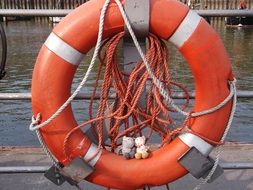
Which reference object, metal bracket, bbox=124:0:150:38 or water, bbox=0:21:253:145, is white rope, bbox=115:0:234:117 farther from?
water, bbox=0:21:253:145

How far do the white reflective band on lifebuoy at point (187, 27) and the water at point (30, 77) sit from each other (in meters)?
4.68

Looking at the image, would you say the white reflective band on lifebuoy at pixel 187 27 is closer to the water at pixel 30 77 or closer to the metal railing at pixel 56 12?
the metal railing at pixel 56 12

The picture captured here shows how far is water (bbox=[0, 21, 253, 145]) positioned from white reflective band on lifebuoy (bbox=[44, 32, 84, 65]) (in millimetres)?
4502


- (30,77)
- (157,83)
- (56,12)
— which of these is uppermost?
(56,12)

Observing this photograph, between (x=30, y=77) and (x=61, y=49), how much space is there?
8856mm

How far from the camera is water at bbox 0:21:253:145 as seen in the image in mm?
6803

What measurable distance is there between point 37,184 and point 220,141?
116 centimetres

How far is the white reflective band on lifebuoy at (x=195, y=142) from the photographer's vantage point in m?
2.02

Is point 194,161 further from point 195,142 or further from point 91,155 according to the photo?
point 91,155

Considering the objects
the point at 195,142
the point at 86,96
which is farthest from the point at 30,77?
the point at 195,142

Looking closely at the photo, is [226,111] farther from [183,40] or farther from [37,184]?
[37,184]

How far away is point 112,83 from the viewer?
211cm

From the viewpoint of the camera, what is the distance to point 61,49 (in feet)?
6.33

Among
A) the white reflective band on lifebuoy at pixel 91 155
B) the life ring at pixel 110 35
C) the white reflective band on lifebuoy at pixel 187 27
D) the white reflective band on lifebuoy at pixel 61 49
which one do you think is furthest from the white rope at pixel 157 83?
the white reflective band on lifebuoy at pixel 91 155
